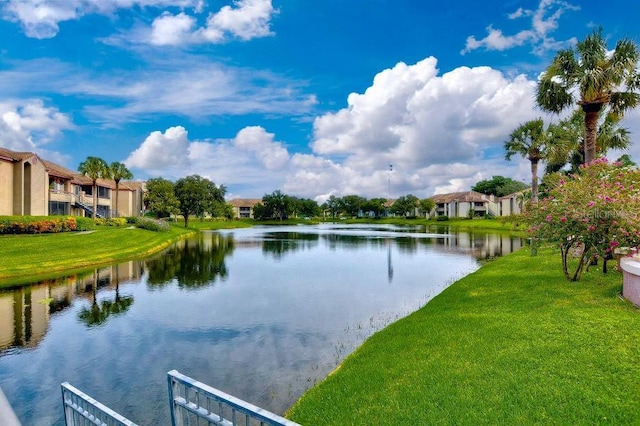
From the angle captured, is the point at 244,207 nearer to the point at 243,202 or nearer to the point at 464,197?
the point at 243,202

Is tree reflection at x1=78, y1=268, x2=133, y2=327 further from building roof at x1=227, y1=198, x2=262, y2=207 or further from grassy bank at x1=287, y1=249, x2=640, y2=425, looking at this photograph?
building roof at x1=227, y1=198, x2=262, y2=207

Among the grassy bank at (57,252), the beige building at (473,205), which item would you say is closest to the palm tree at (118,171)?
the grassy bank at (57,252)

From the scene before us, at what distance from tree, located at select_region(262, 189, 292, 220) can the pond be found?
107328mm

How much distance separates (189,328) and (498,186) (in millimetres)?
145951

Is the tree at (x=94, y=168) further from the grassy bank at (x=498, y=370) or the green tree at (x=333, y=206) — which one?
the green tree at (x=333, y=206)

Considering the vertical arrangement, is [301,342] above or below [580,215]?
below

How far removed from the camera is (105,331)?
14188 mm

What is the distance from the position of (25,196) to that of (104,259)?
1774 cm

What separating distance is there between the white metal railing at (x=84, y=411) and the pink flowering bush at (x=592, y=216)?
593 inches

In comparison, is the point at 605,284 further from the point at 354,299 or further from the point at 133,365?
the point at 133,365

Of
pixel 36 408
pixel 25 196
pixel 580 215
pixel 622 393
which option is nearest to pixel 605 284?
pixel 580 215

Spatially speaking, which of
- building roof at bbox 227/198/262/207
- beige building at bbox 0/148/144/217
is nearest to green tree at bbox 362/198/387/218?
building roof at bbox 227/198/262/207

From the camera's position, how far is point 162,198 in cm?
8188

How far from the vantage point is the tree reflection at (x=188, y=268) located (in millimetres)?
24281
